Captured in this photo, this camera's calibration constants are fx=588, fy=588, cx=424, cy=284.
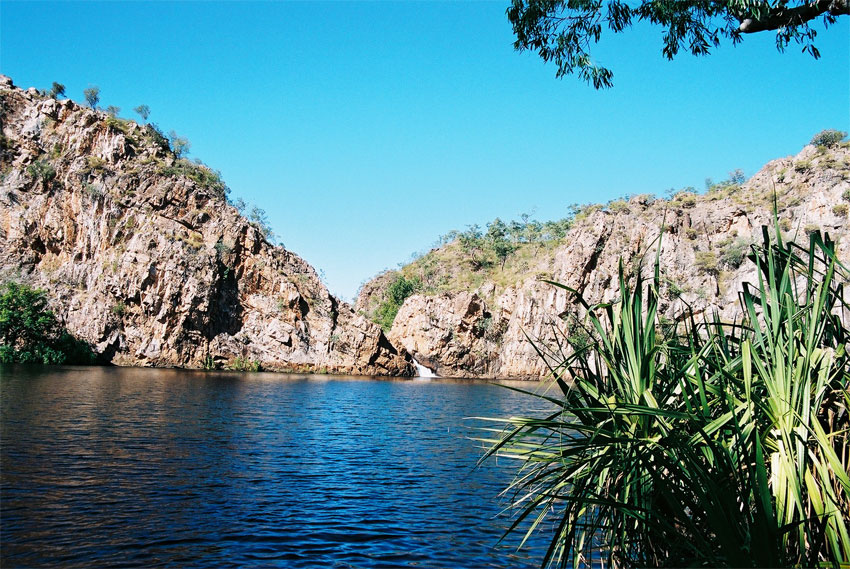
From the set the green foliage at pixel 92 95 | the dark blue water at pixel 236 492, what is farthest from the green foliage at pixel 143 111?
the dark blue water at pixel 236 492

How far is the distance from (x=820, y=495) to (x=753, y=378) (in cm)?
128

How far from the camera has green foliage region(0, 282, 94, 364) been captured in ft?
227

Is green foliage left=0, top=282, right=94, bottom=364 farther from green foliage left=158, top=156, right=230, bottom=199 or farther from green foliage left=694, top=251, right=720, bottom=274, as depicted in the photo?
green foliage left=694, top=251, right=720, bottom=274

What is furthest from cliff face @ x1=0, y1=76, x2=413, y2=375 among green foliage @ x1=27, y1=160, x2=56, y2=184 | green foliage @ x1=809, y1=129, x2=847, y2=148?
green foliage @ x1=809, y1=129, x2=847, y2=148

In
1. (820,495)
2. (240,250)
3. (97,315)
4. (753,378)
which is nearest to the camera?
(820,495)

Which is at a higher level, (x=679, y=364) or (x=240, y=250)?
(x=240, y=250)

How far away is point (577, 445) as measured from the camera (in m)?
6.91

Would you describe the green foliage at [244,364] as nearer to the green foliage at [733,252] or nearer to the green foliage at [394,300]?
the green foliage at [394,300]

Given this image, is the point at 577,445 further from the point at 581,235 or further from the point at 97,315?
the point at 581,235

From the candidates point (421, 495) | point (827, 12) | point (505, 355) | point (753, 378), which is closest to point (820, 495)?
point (753, 378)

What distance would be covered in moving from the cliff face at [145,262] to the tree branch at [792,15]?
85311mm

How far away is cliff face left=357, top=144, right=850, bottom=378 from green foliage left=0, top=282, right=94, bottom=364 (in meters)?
49.7

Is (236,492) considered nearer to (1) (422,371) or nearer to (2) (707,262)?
(1) (422,371)

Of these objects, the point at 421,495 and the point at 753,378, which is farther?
the point at 421,495
